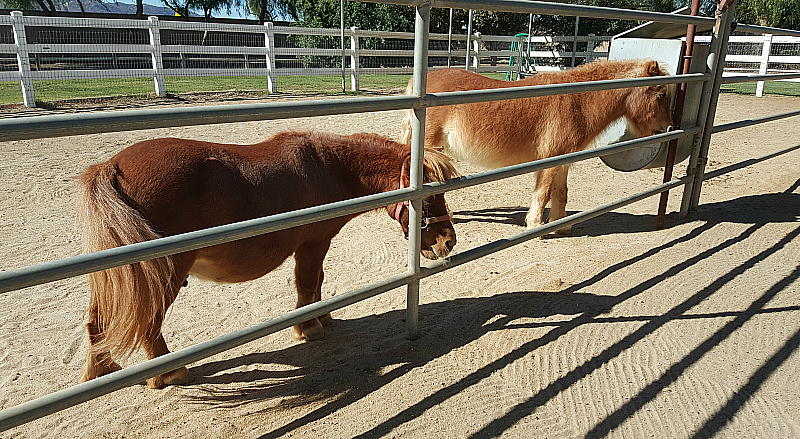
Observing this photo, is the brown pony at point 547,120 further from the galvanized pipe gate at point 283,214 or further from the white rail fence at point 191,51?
the white rail fence at point 191,51

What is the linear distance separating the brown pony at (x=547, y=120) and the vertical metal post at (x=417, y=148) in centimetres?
240

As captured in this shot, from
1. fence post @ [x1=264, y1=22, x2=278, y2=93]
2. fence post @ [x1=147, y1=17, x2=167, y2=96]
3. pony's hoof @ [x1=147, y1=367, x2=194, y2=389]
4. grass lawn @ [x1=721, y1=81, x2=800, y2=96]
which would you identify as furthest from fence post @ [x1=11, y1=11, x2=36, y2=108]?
grass lawn @ [x1=721, y1=81, x2=800, y2=96]

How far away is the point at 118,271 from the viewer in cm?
201

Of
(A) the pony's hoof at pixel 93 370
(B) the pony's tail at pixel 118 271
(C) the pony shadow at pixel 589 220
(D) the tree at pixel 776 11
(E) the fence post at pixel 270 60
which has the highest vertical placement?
(D) the tree at pixel 776 11

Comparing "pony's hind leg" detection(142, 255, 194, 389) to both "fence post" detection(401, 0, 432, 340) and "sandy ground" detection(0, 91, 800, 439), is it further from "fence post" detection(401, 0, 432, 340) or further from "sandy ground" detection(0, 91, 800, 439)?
"fence post" detection(401, 0, 432, 340)

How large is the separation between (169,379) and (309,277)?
86 centimetres

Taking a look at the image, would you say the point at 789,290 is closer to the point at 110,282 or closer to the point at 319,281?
the point at 319,281

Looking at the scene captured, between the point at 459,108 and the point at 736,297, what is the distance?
2.73m

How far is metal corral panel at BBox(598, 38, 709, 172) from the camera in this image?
442 cm

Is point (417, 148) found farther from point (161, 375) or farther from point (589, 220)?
point (589, 220)

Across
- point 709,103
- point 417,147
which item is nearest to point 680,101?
point 709,103

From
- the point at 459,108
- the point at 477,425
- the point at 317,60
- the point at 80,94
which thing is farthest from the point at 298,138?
the point at 317,60

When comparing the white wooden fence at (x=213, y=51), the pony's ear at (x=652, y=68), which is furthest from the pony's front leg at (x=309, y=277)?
the white wooden fence at (x=213, y=51)

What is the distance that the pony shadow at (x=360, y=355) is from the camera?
243cm
